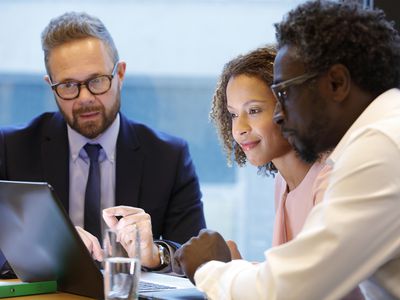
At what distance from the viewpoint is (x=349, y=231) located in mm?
1292

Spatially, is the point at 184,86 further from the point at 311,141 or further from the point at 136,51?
the point at 311,141

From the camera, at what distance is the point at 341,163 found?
53.1 inches

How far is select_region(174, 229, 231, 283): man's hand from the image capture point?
1.64m

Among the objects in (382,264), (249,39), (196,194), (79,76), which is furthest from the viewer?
(249,39)

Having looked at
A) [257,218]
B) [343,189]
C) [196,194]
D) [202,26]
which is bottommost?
[257,218]

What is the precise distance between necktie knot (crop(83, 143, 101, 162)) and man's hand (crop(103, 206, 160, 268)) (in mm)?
561

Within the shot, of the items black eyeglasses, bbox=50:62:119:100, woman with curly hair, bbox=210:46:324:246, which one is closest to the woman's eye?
woman with curly hair, bbox=210:46:324:246

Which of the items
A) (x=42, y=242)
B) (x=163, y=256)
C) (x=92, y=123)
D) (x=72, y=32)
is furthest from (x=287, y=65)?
(x=72, y=32)

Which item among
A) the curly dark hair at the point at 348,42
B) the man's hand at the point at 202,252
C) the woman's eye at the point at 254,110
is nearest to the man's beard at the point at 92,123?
the woman's eye at the point at 254,110

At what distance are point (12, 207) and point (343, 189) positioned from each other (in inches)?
30.8

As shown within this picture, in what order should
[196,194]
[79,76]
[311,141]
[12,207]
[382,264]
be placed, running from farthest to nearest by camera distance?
[196,194] < [79,76] < [12,207] < [311,141] < [382,264]

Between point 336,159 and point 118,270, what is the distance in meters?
0.46

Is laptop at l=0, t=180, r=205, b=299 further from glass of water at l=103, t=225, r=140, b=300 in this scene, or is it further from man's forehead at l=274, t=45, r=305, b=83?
man's forehead at l=274, t=45, r=305, b=83

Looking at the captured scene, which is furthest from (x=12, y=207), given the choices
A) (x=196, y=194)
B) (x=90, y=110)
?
(x=196, y=194)
